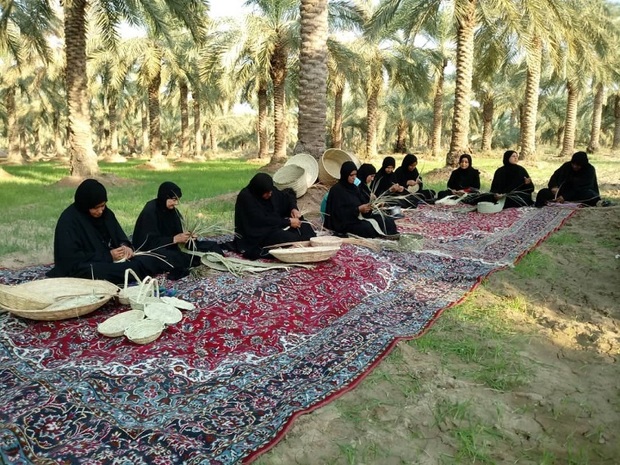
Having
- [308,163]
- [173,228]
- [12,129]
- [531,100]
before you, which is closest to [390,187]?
[308,163]

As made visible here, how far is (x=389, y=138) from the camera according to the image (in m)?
40.7

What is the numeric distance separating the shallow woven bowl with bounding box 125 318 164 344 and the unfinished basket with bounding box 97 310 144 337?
0.19ft

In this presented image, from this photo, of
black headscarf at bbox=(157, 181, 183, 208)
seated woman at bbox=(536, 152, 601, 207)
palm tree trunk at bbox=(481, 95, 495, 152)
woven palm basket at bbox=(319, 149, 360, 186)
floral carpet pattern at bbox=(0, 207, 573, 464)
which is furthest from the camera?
palm tree trunk at bbox=(481, 95, 495, 152)

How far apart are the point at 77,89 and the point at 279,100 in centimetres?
770

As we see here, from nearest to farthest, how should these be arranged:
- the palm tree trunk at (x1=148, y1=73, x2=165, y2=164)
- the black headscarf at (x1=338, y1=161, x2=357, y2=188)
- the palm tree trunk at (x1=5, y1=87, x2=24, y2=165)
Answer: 1. the black headscarf at (x1=338, y1=161, x2=357, y2=188)
2. the palm tree trunk at (x1=148, y1=73, x2=165, y2=164)
3. the palm tree trunk at (x1=5, y1=87, x2=24, y2=165)

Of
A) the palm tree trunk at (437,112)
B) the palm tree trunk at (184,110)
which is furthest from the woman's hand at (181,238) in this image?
the palm tree trunk at (184,110)

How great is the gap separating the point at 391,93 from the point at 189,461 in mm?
30375

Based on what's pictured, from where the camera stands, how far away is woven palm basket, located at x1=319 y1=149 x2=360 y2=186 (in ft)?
26.3

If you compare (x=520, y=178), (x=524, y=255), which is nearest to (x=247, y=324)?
(x=524, y=255)

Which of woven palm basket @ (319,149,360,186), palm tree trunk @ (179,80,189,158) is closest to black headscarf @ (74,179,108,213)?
woven palm basket @ (319,149,360,186)

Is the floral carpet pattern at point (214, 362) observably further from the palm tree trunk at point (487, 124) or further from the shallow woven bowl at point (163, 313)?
the palm tree trunk at point (487, 124)

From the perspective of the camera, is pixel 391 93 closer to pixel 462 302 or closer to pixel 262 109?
pixel 262 109

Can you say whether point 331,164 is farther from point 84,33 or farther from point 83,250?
point 84,33

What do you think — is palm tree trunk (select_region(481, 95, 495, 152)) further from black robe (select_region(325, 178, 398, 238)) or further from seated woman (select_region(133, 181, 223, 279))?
seated woman (select_region(133, 181, 223, 279))
